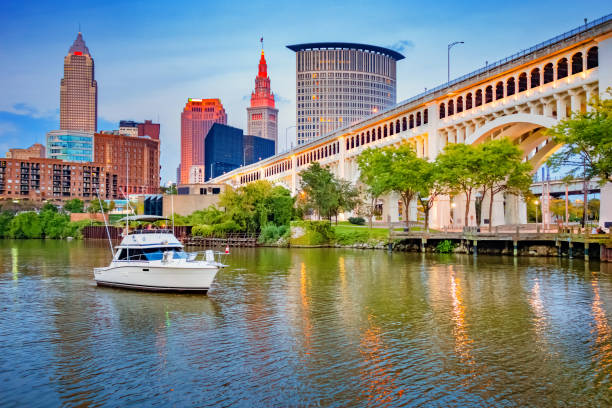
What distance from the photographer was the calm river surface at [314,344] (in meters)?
15.9

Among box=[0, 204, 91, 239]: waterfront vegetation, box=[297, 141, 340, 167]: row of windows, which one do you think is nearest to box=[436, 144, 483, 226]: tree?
box=[297, 141, 340, 167]: row of windows

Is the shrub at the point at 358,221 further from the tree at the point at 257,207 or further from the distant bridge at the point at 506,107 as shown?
the tree at the point at 257,207

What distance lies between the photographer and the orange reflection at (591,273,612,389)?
17359mm

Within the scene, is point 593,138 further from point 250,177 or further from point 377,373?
point 250,177

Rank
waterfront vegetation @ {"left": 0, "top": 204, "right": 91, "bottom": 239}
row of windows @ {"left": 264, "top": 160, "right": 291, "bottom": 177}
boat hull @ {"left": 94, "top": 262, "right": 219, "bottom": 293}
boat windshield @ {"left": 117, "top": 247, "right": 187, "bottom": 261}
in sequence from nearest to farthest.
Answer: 1. boat hull @ {"left": 94, "top": 262, "right": 219, "bottom": 293}
2. boat windshield @ {"left": 117, "top": 247, "right": 187, "bottom": 261}
3. waterfront vegetation @ {"left": 0, "top": 204, "right": 91, "bottom": 239}
4. row of windows @ {"left": 264, "top": 160, "right": 291, "bottom": 177}

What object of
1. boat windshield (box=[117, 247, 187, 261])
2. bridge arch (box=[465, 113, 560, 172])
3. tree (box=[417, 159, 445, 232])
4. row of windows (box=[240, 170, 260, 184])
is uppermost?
row of windows (box=[240, 170, 260, 184])

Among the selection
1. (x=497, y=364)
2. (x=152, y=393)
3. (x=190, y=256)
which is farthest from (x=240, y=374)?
(x=190, y=256)

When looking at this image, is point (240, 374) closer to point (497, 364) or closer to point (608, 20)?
point (497, 364)

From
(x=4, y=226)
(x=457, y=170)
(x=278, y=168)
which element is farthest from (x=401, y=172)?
(x=4, y=226)

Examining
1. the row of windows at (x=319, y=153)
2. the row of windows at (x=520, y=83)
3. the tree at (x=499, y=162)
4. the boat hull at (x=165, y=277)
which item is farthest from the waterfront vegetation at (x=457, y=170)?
the boat hull at (x=165, y=277)

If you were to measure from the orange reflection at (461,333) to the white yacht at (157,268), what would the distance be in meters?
13.3

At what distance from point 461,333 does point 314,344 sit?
6416 mm

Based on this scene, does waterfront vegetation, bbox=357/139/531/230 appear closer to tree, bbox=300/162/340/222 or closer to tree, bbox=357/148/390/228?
tree, bbox=357/148/390/228

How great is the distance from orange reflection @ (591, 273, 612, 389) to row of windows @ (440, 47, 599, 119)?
117 ft
